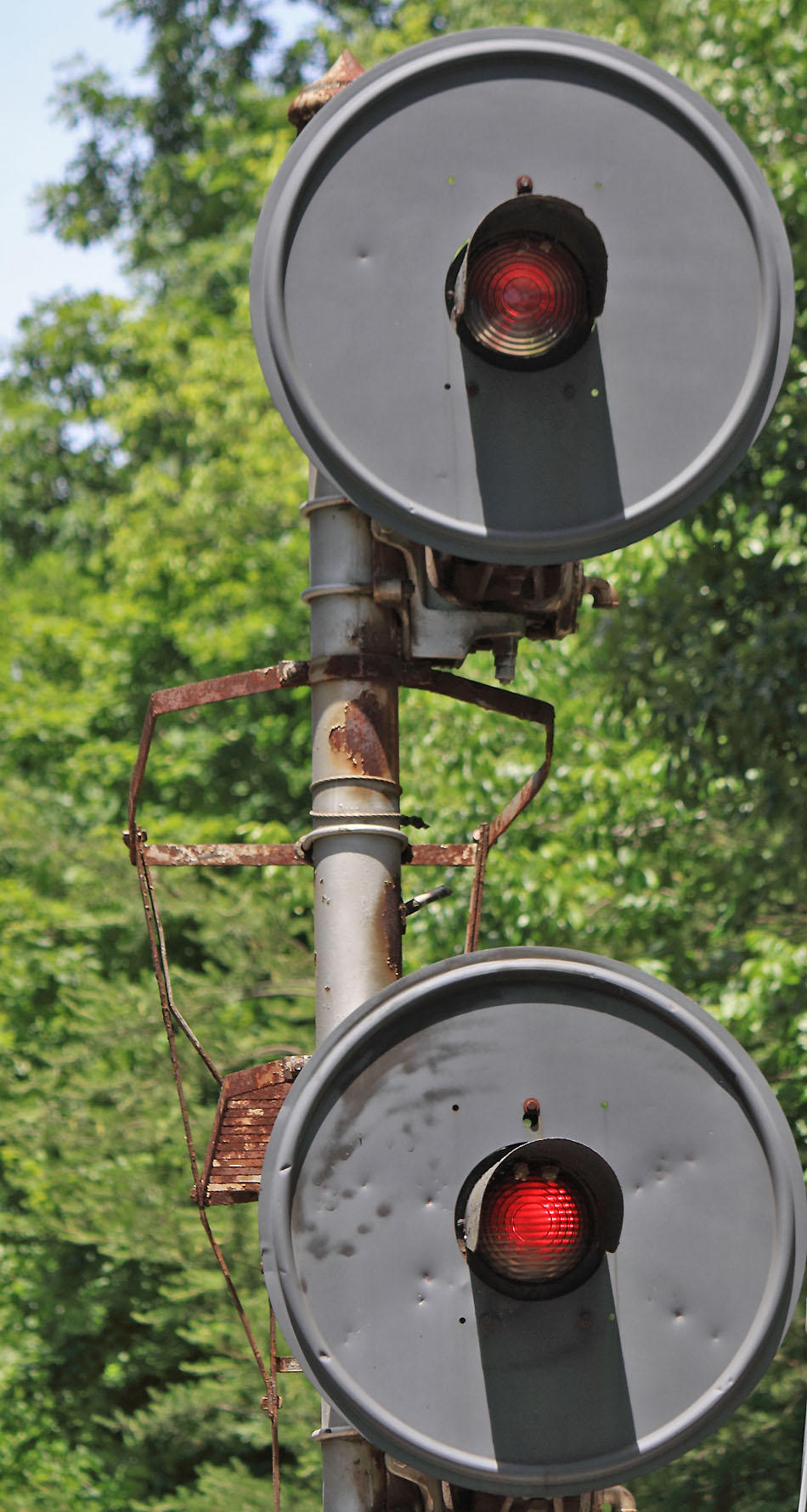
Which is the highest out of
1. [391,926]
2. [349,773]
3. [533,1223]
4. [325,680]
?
[325,680]

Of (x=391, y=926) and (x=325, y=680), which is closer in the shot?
(x=391, y=926)

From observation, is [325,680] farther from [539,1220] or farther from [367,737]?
[539,1220]

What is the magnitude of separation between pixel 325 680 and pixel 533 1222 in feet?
3.43

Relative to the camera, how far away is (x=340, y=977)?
274 cm

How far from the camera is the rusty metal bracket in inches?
115

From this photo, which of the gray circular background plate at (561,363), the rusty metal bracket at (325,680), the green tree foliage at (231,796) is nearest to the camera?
the gray circular background plate at (561,363)

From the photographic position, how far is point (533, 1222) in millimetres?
2189

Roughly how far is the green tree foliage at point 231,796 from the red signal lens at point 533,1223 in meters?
6.07

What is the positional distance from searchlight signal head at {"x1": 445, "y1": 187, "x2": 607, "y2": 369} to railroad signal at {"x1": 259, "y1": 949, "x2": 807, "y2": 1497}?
0.85 m

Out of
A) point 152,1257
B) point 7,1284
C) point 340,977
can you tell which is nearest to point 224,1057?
point 152,1257

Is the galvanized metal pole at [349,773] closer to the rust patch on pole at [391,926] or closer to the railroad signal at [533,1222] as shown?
the rust patch on pole at [391,926]

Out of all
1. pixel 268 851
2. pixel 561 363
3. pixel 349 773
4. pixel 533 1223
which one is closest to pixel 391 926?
pixel 349 773

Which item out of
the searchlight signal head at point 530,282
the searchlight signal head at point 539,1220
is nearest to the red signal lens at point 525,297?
the searchlight signal head at point 530,282

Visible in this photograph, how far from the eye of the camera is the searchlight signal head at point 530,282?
2.37 metres
